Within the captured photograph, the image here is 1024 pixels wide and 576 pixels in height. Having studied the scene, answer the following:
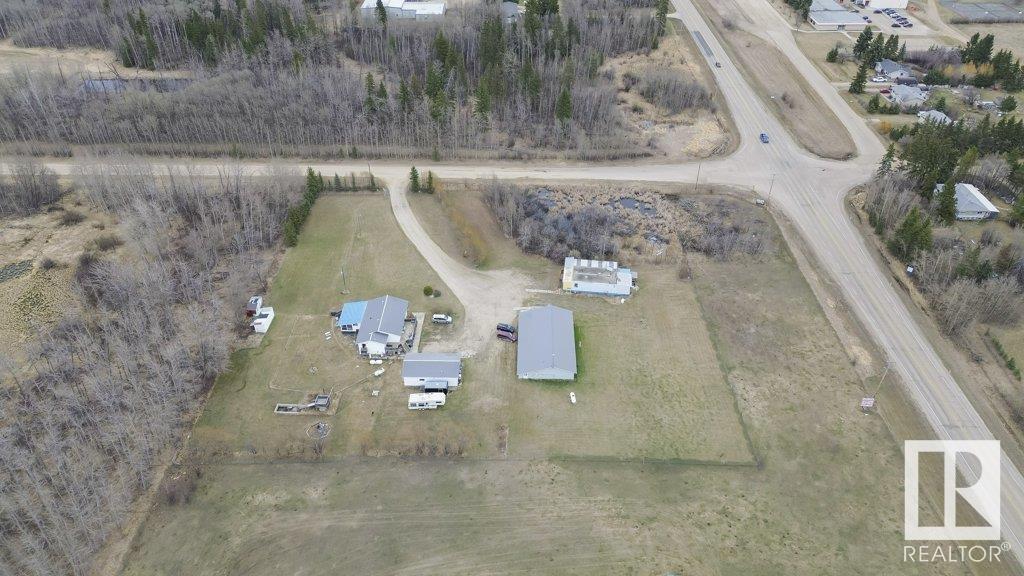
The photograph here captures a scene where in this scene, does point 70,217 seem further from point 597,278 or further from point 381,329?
point 597,278

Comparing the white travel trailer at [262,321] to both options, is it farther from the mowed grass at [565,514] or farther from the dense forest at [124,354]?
the mowed grass at [565,514]

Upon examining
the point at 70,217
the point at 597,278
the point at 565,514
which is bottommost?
the point at 565,514

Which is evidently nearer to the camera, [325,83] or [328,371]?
[328,371]

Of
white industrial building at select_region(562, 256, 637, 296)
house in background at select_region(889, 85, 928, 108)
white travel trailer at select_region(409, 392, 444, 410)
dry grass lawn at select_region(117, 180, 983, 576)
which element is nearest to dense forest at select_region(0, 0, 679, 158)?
white industrial building at select_region(562, 256, 637, 296)

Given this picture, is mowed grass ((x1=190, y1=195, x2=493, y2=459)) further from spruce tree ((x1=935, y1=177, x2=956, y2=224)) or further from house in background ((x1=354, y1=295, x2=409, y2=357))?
spruce tree ((x1=935, y1=177, x2=956, y2=224))

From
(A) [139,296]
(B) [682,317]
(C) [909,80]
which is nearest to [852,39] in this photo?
(C) [909,80]

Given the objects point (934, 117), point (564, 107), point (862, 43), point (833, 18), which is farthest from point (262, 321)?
point (833, 18)

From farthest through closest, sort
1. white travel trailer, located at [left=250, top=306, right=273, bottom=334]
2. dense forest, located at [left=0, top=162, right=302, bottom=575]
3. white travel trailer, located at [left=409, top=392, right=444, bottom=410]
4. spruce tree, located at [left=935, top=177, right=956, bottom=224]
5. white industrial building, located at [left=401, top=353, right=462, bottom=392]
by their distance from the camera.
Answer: spruce tree, located at [left=935, top=177, right=956, bottom=224] < white travel trailer, located at [left=250, top=306, right=273, bottom=334] < white industrial building, located at [left=401, top=353, right=462, bottom=392] < white travel trailer, located at [left=409, top=392, right=444, bottom=410] < dense forest, located at [left=0, top=162, right=302, bottom=575]
